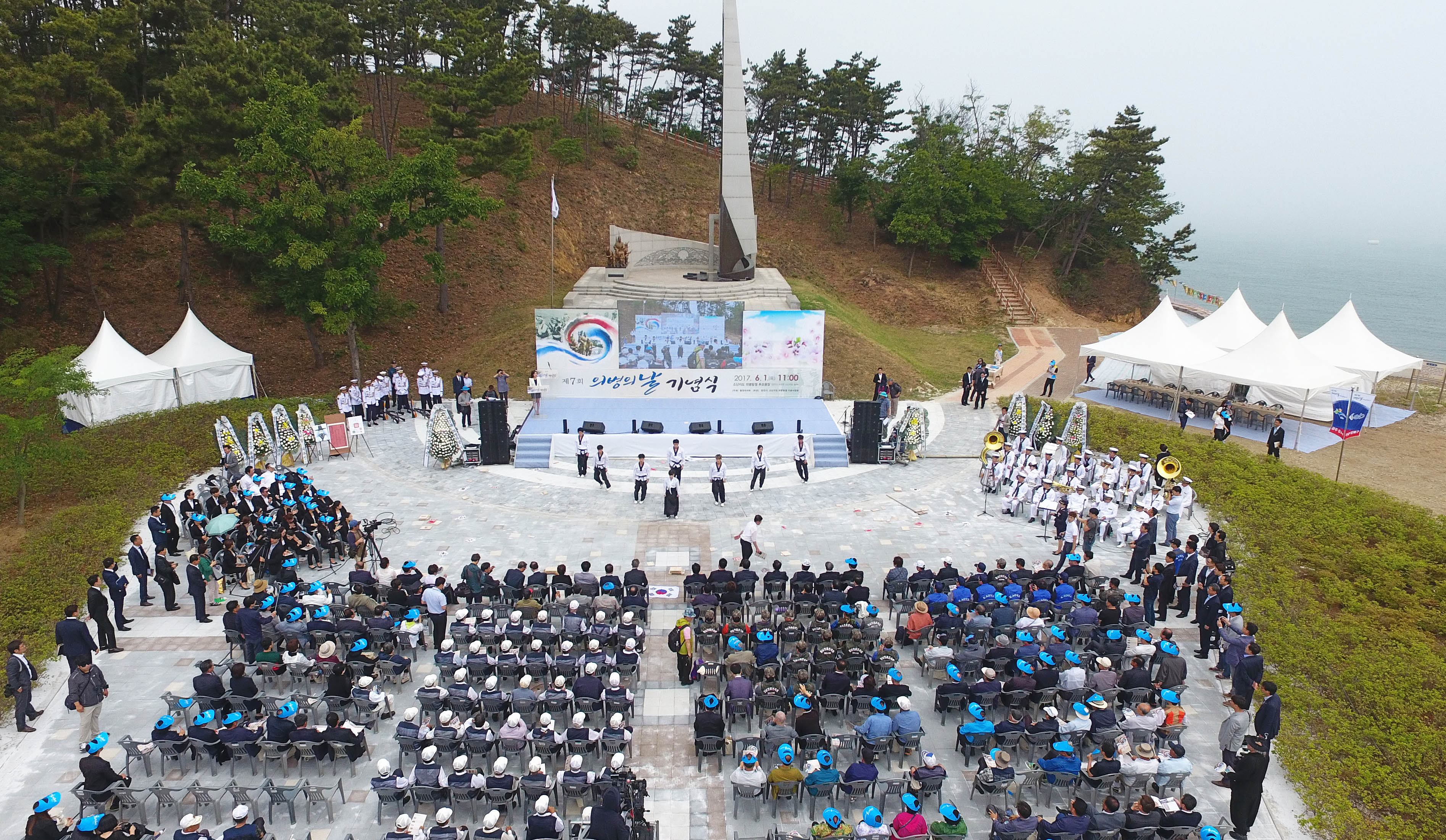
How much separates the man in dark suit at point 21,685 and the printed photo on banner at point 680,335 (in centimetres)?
1578

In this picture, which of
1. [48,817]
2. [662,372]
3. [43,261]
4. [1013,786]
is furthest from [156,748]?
[43,261]

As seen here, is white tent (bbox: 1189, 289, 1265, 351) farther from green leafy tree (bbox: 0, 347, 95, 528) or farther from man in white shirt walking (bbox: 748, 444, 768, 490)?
green leafy tree (bbox: 0, 347, 95, 528)

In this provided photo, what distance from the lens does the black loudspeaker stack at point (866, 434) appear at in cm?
2162

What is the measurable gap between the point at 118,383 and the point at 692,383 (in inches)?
622

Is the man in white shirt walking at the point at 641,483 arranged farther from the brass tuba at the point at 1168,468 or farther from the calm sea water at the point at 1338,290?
the calm sea water at the point at 1338,290

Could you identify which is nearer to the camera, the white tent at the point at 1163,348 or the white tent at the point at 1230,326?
the white tent at the point at 1163,348

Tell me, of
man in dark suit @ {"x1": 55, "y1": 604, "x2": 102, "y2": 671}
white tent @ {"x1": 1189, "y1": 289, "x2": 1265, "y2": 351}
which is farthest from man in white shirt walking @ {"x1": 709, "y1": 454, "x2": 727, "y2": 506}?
white tent @ {"x1": 1189, "y1": 289, "x2": 1265, "y2": 351}

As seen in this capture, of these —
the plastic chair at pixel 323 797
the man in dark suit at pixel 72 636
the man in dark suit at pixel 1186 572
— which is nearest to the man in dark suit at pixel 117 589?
the man in dark suit at pixel 72 636

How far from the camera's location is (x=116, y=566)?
15.1 meters

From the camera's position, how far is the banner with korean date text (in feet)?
80.7

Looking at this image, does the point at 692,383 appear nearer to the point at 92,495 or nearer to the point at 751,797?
the point at 92,495

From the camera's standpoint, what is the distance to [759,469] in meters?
19.7

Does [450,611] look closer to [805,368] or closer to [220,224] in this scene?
[805,368]

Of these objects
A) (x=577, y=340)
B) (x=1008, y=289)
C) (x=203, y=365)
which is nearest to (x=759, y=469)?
(x=577, y=340)
